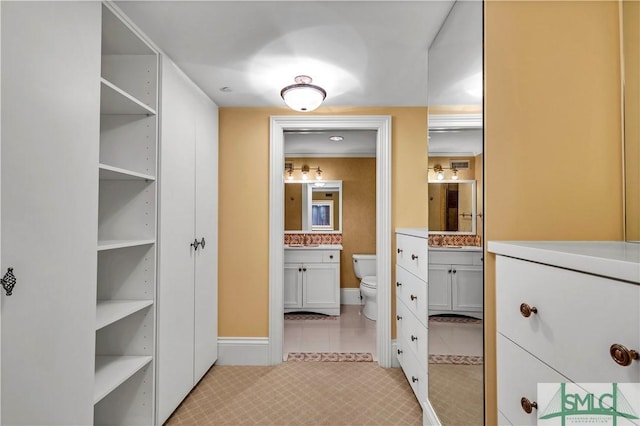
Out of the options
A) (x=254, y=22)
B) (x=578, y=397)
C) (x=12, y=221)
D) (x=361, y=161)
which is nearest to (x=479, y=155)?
(x=578, y=397)

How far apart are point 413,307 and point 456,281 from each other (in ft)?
2.66

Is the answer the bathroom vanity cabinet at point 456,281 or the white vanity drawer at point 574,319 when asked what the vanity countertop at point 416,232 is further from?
the white vanity drawer at point 574,319

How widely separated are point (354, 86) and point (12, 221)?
2.18 m

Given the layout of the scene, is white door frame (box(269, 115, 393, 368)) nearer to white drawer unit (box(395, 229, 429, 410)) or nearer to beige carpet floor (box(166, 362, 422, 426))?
white drawer unit (box(395, 229, 429, 410))

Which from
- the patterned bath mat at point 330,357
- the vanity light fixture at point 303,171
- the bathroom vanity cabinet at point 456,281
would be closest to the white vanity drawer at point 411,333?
the bathroom vanity cabinet at point 456,281

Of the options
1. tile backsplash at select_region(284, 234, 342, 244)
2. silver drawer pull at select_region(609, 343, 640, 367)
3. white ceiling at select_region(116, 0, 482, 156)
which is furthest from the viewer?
tile backsplash at select_region(284, 234, 342, 244)

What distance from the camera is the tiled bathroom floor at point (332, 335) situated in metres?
3.16

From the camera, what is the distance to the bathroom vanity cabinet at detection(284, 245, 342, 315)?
13.9 ft

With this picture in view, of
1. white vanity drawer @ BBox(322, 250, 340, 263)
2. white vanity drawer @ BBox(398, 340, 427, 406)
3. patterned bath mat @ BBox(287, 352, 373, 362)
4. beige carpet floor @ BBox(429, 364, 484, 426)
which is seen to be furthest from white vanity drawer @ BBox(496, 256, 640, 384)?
white vanity drawer @ BBox(322, 250, 340, 263)

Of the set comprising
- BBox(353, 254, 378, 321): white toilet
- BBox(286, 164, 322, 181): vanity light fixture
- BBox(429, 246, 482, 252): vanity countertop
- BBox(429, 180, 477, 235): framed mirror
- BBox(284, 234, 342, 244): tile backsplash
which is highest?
BBox(286, 164, 322, 181): vanity light fixture

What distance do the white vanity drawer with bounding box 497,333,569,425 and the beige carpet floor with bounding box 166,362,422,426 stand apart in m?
1.16

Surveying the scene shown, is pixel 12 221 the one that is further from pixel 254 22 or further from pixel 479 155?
pixel 479 155

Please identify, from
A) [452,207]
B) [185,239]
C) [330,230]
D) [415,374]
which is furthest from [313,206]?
[452,207]

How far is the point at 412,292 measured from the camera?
2248 millimetres
